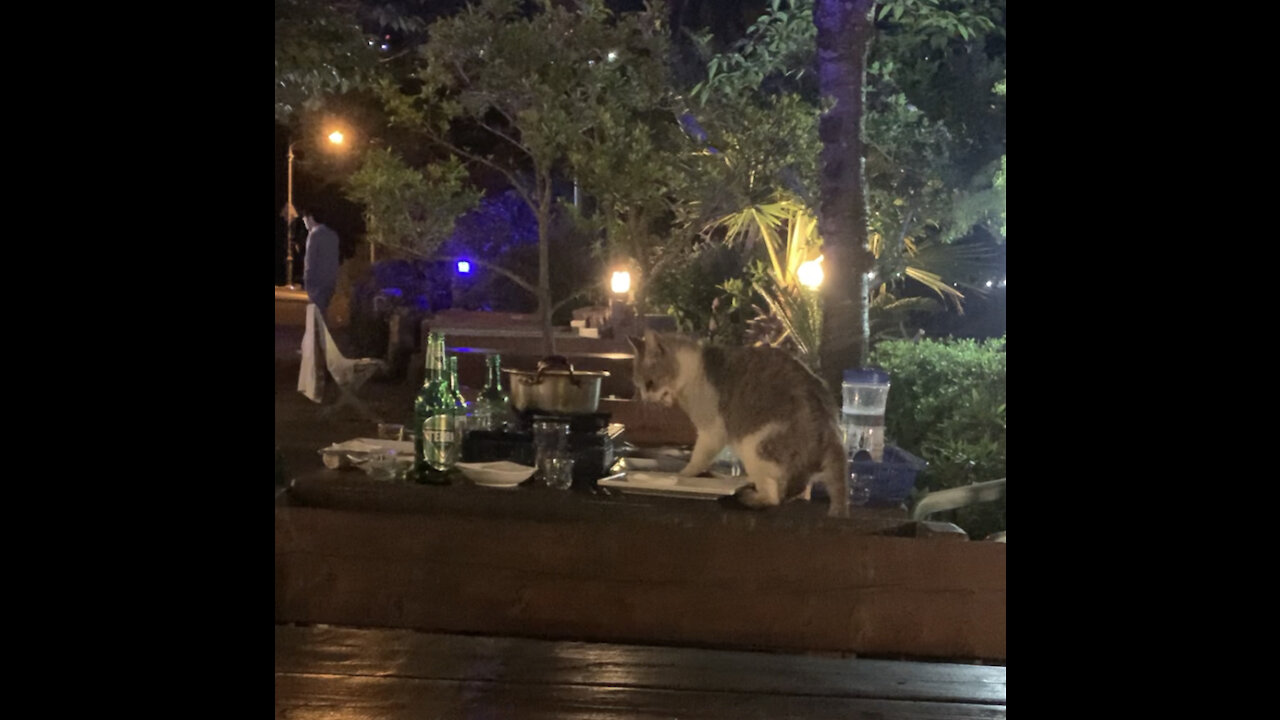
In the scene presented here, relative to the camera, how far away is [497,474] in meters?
2.40

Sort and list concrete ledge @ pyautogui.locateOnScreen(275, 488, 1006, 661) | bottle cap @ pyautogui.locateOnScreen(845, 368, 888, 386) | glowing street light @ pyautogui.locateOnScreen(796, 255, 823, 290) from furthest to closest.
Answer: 1. glowing street light @ pyautogui.locateOnScreen(796, 255, 823, 290)
2. bottle cap @ pyautogui.locateOnScreen(845, 368, 888, 386)
3. concrete ledge @ pyautogui.locateOnScreen(275, 488, 1006, 661)

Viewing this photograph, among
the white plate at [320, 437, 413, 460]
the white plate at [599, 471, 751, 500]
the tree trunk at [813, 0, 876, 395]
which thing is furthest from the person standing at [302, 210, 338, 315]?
the white plate at [599, 471, 751, 500]

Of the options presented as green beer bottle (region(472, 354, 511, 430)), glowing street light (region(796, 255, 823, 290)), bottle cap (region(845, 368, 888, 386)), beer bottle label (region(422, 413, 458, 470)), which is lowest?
beer bottle label (region(422, 413, 458, 470))

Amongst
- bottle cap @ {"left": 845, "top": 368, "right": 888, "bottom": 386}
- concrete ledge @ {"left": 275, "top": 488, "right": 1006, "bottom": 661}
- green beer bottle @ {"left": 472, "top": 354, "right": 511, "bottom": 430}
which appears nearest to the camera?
concrete ledge @ {"left": 275, "top": 488, "right": 1006, "bottom": 661}

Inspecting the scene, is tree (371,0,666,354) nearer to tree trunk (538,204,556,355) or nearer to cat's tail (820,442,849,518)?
tree trunk (538,204,556,355)

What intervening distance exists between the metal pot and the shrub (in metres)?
1.58

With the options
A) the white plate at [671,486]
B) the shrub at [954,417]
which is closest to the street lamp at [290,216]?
the shrub at [954,417]

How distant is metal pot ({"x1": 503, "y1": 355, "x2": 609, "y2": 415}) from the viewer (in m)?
2.50

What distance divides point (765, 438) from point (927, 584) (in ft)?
1.48

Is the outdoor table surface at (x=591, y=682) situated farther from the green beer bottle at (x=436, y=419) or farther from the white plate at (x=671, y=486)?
the green beer bottle at (x=436, y=419)

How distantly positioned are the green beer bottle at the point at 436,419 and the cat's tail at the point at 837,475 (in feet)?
2.81

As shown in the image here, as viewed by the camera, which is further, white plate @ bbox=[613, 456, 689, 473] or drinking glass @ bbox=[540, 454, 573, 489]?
white plate @ bbox=[613, 456, 689, 473]

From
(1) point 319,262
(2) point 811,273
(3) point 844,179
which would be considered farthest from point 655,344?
(1) point 319,262
